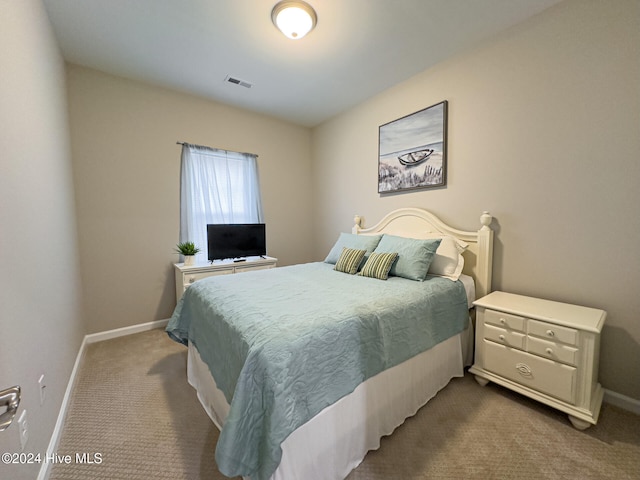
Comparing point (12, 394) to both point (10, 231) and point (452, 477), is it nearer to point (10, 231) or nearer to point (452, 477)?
point (10, 231)

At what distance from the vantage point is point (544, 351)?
1.59 meters

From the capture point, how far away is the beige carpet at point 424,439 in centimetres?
126

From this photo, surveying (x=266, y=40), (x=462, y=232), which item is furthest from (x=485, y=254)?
(x=266, y=40)

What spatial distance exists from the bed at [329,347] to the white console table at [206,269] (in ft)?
2.76

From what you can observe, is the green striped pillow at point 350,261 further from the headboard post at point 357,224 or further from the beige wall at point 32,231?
the beige wall at point 32,231

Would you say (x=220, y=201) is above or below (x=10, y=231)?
above

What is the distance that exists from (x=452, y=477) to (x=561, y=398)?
2.94 feet

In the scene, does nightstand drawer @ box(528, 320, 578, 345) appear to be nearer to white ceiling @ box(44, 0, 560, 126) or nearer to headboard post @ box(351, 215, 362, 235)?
headboard post @ box(351, 215, 362, 235)

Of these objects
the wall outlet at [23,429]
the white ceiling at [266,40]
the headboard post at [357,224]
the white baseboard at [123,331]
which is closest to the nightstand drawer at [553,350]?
the headboard post at [357,224]

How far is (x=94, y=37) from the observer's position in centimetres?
212

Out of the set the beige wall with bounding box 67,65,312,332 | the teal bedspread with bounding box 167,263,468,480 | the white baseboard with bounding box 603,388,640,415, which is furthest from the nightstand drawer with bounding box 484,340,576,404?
the beige wall with bounding box 67,65,312,332

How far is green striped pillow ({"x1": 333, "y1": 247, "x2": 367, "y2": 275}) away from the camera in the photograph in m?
2.38

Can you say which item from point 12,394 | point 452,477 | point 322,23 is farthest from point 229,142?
point 452,477

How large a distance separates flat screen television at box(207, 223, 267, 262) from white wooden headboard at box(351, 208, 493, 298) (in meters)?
1.51
